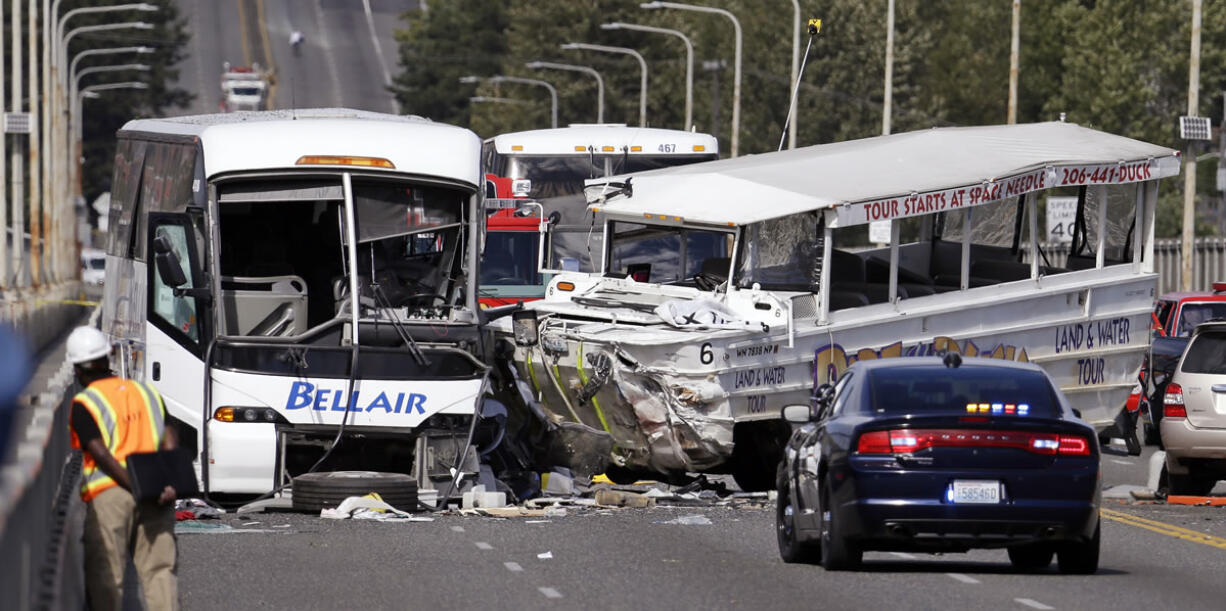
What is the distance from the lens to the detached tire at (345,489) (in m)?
18.4

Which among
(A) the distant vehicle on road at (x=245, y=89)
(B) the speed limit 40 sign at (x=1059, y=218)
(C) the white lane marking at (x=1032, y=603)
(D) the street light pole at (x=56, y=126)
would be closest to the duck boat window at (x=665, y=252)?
(C) the white lane marking at (x=1032, y=603)

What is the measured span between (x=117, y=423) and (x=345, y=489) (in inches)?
321

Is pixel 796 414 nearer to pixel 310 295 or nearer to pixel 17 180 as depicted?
pixel 310 295

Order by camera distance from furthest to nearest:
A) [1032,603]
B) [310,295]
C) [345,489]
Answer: [310,295], [345,489], [1032,603]

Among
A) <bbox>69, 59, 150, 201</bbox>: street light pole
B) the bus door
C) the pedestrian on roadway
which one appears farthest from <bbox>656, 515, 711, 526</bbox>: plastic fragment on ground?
<bbox>69, 59, 150, 201</bbox>: street light pole

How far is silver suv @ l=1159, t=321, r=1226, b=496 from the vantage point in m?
20.2

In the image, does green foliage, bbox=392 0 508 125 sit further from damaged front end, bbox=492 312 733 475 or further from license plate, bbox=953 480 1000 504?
license plate, bbox=953 480 1000 504

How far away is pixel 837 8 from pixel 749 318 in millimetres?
72041

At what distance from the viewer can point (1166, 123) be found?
81938 millimetres

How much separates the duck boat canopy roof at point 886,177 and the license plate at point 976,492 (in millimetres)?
6907

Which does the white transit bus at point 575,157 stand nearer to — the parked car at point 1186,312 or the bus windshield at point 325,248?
the parked car at point 1186,312

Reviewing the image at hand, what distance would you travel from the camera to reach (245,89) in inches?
4348

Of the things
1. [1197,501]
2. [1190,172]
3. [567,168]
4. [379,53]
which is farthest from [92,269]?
[1197,501]

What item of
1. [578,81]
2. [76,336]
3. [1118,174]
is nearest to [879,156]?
[1118,174]
